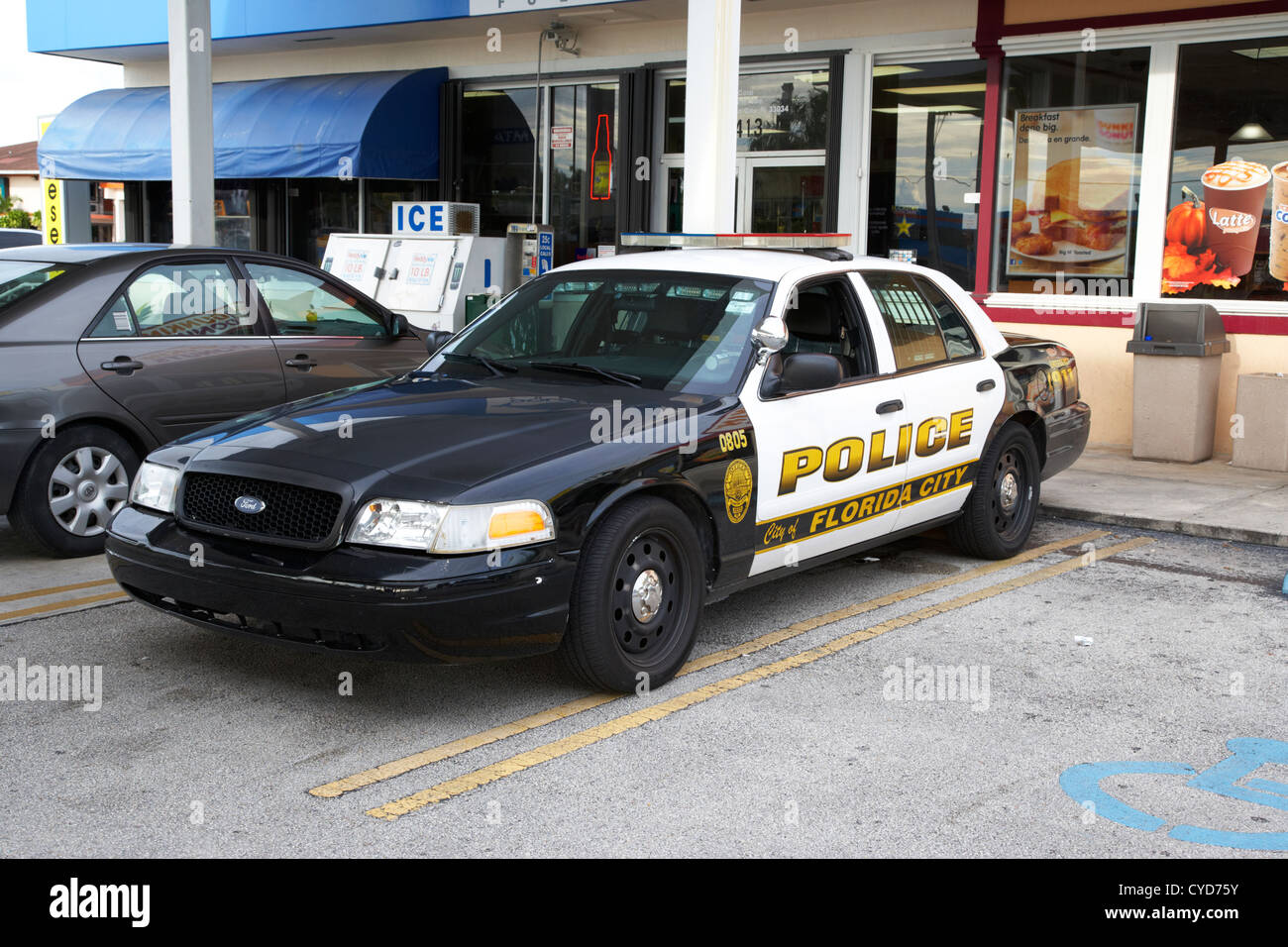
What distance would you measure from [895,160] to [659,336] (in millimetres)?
7646

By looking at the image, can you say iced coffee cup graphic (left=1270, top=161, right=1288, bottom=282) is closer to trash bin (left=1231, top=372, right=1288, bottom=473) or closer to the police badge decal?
trash bin (left=1231, top=372, right=1288, bottom=473)

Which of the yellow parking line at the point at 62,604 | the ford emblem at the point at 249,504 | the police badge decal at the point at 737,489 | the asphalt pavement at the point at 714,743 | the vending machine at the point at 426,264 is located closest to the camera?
the asphalt pavement at the point at 714,743

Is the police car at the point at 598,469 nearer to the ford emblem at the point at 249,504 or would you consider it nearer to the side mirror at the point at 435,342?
the ford emblem at the point at 249,504

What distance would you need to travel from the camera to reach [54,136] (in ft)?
60.1

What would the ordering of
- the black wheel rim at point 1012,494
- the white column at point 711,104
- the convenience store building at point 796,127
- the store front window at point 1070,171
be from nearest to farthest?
1. the black wheel rim at point 1012,494
2. the white column at point 711,104
3. the convenience store building at point 796,127
4. the store front window at point 1070,171

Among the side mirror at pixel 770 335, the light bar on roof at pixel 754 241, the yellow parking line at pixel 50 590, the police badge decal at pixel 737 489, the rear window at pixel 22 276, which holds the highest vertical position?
the light bar on roof at pixel 754 241

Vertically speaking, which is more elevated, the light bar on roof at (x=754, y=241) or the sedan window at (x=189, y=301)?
the light bar on roof at (x=754, y=241)

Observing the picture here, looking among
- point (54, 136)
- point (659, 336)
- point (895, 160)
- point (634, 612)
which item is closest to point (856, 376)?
point (659, 336)

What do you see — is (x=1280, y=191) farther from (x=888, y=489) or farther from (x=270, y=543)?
(x=270, y=543)

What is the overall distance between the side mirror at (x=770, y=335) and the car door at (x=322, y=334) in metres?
3.22

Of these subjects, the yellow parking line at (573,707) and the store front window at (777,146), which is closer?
the yellow parking line at (573,707)

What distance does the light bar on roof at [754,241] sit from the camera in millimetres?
6738

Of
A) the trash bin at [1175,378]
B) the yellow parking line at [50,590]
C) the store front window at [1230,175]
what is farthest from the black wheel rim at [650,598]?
the store front window at [1230,175]
